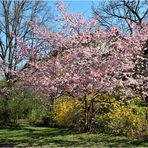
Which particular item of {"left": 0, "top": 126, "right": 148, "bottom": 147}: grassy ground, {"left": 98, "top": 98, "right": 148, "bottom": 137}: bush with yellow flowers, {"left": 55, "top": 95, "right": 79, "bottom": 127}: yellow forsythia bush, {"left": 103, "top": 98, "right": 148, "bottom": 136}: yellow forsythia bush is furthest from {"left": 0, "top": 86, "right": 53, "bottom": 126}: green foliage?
{"left": 0, "top": 126, "right": 148, "bottom": 147}: grassy ground

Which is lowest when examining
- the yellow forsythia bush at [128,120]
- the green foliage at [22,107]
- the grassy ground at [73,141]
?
the grassy ground at [73,141]

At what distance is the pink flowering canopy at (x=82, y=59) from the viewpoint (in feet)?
45.1

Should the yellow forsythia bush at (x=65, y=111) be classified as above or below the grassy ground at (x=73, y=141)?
above

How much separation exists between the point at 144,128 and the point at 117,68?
2.29 meters

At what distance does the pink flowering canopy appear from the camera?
13.8 meters

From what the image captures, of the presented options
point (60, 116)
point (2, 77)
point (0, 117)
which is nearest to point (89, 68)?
point (60, 116)

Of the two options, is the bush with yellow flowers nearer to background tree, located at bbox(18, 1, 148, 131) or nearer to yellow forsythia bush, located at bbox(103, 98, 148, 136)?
yellow forsythia bush, located at bbox(103, 98, 148, 136)

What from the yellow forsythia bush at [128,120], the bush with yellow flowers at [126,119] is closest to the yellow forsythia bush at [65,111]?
the bush with yellow flowers at [126,119]

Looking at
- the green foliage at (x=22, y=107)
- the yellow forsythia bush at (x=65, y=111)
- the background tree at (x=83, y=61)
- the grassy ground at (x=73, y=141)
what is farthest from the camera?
the green foliage at (x=22, y=107)

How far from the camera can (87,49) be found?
1372cm

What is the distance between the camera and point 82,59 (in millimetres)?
13789

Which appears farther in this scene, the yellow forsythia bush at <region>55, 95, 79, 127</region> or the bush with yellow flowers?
the yellow forsythia bush at <region>55, 95, 79, 127</region>

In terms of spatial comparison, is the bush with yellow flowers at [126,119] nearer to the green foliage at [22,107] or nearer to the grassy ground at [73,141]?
the grassy ground at [73,141]

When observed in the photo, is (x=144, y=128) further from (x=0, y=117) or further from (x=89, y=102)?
(x=0, y=117)
